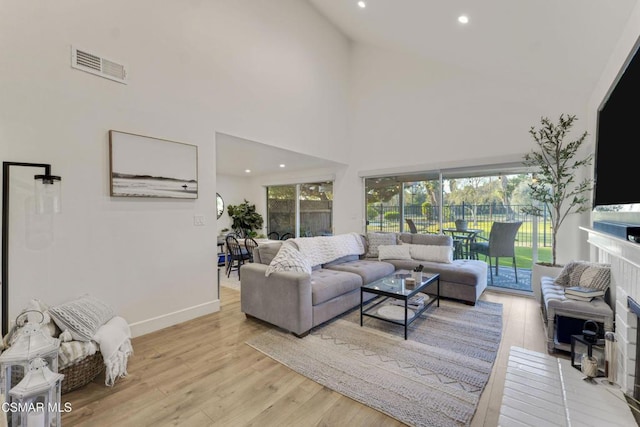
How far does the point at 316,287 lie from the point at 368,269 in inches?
42.9

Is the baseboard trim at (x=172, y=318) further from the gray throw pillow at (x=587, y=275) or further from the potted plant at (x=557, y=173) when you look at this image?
the potted plant at (x=557, y=173)

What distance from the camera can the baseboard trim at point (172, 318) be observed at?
2.78 meters

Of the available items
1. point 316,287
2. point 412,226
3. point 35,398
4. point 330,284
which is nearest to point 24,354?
point 35,398

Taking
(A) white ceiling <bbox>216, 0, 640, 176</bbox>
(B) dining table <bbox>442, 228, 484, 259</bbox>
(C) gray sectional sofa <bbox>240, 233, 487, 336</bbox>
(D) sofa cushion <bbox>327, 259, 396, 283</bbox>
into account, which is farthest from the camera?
(B) dining table <bbox>442, 228, 484, 259</bbox>

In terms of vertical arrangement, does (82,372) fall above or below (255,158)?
below

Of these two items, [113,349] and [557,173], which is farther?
[557,173]

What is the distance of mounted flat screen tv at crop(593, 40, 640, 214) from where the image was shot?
1.59 metres

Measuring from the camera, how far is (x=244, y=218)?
7387 mm

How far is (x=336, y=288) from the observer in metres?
3.09

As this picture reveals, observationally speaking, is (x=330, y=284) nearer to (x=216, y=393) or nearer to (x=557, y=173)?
(x=216, y=393)

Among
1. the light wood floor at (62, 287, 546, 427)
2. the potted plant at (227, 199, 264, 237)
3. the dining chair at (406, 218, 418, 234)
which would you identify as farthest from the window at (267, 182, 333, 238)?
the light wood floor at (62, 287, 546, 427)

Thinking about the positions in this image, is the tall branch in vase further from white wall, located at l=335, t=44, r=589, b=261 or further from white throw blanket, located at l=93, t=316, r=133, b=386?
white throw blanket, located at l=93, t=316, r=133, b=386

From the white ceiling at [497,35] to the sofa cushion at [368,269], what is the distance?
6.87ft

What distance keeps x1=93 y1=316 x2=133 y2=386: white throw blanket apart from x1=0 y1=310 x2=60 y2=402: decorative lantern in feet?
1.27
